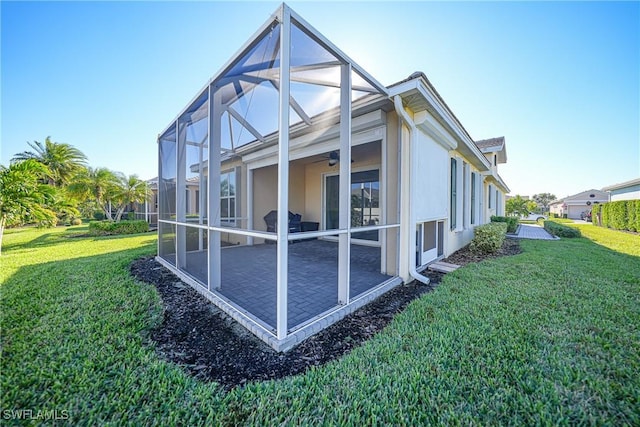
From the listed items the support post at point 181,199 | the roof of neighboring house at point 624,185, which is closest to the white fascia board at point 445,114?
the support post at point 181,199

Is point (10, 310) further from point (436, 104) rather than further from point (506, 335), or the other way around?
point (436, 104)

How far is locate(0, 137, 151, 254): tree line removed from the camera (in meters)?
7.39

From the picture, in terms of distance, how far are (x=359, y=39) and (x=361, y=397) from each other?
5.37m

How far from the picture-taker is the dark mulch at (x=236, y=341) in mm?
2207

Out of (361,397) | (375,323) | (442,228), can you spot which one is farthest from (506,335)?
(442,228)

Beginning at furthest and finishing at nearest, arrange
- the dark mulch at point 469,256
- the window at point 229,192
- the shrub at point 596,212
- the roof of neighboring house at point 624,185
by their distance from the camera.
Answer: the shrub at point 596,212 → the roof of neighboring house at point 624,185 → the window at point 229,192 → the dark mulch at point 469,256

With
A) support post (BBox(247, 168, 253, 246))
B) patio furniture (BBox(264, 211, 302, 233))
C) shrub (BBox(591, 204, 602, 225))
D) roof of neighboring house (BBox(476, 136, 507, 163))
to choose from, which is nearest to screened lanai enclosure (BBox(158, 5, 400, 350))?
support post (BBox(247, 168, 253, 246))

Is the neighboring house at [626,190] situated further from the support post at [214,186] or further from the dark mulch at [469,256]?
the support post at [214,186]

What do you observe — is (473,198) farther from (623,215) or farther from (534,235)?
(623,215)

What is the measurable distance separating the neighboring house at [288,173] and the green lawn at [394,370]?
32.3 inches

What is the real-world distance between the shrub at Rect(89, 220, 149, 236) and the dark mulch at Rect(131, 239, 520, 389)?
12.6 m

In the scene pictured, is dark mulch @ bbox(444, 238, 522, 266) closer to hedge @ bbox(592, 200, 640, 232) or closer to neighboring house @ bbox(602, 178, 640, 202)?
hedge @ bbox(592, 200, 640, 232)

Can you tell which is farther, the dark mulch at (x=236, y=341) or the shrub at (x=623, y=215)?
the shrub at (x=623, y=215)

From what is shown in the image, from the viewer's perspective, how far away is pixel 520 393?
1.81m
